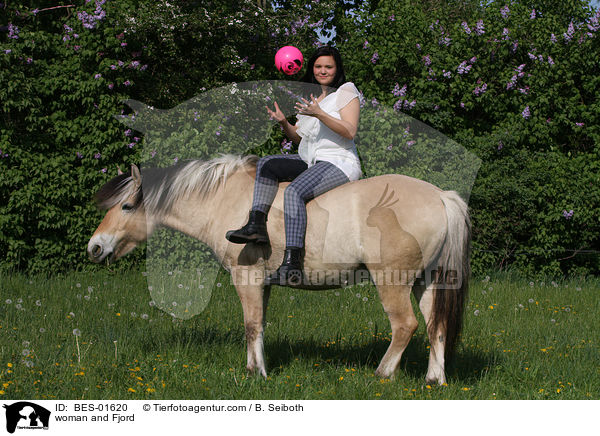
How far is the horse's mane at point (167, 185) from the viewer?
4.78m

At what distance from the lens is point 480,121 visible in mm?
9727

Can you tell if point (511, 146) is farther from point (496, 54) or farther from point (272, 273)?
point (272, 273)

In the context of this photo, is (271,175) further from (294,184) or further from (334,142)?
(334,142)

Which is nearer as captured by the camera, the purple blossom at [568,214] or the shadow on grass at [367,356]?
the shadow on grass at [367,356]

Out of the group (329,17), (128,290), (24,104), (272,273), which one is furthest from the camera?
(329,17)

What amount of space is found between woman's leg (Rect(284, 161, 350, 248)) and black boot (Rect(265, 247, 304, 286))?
0.06 m

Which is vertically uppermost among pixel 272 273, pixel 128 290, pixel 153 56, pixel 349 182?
pixel 153 56

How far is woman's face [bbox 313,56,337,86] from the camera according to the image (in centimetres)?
467

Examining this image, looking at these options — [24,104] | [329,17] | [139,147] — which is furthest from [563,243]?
[24,104]

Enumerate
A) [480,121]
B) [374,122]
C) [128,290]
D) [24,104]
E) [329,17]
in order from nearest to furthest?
[128,290] < [24,104] < [374,122] < [480,121] < [329,17]

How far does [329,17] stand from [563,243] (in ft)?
20.1

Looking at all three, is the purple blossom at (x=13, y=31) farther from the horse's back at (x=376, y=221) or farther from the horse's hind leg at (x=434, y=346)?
the horse's hind leg at (x=434, y=346)
